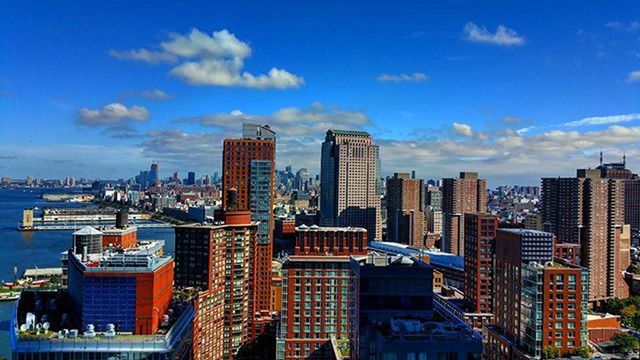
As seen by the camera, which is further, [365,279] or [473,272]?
[473,272]

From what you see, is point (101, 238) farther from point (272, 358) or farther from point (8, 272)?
point (8, 272)

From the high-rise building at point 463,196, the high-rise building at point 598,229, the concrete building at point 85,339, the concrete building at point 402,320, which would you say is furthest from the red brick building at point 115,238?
the high-rise building at point 463,196

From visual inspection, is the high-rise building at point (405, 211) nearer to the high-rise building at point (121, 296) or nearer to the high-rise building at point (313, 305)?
the high-rise building at point (313, 305)

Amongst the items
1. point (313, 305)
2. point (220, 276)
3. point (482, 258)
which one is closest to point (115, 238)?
point (220, 276)

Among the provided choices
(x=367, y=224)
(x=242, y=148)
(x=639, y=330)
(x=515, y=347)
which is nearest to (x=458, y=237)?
(x=367, y=224)

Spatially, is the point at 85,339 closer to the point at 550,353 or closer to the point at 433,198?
the point at 550,353
